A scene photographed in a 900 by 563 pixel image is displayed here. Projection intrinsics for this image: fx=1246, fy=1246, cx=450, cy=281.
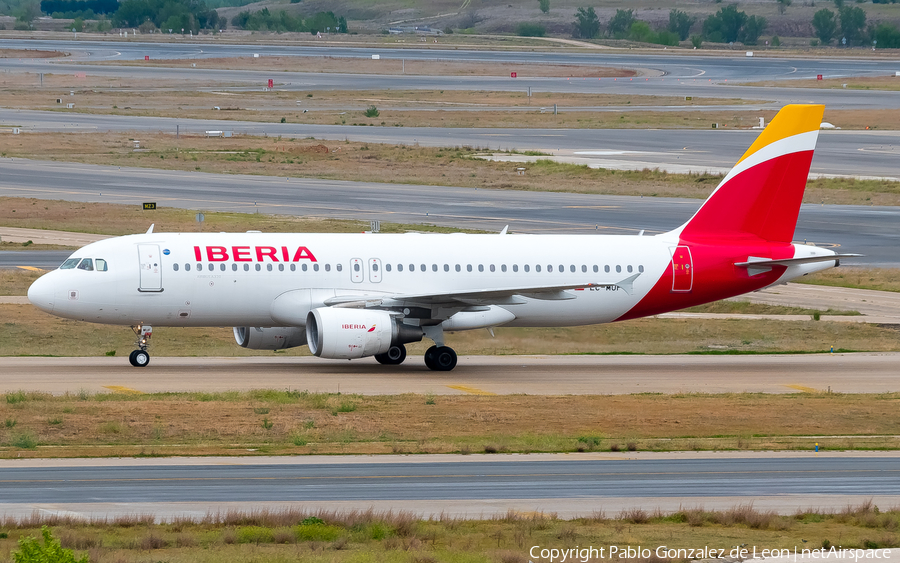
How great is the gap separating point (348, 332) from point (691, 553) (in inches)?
839

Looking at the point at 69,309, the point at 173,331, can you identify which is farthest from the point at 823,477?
the point at 173,331

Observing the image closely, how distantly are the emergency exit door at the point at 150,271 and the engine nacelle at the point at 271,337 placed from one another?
3.73 meters

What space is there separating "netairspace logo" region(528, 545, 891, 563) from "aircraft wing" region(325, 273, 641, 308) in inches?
805

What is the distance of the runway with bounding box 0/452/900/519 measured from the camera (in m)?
25.0

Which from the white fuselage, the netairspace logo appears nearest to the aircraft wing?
the white fuselage

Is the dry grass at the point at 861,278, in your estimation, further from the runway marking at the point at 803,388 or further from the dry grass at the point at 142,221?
the runway marking at the point at 803,388

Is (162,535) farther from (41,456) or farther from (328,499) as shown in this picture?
(41,456)

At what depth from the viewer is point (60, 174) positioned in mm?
96750

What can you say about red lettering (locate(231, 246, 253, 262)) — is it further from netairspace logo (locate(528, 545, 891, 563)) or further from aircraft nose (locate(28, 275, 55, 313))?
netairspace logo (locate(528, 545, 891, 563))

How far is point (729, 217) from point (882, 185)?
53.4 m

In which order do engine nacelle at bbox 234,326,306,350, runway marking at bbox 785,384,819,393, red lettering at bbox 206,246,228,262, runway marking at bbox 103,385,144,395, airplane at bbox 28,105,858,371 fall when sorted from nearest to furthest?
runway marking at bbox 103,385,144,395, runway marking at bbox 785,384,819,393, airplane at bbox 28,105,858,371, red lettering at bbox 206,246,228,262, engine nacelle at bbox 234,326,306,350

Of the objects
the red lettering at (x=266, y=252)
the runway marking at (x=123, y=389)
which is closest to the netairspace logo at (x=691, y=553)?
the runway marking at (x=123, y=389)

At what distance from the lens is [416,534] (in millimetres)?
22391

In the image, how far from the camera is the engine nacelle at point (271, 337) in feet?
145
